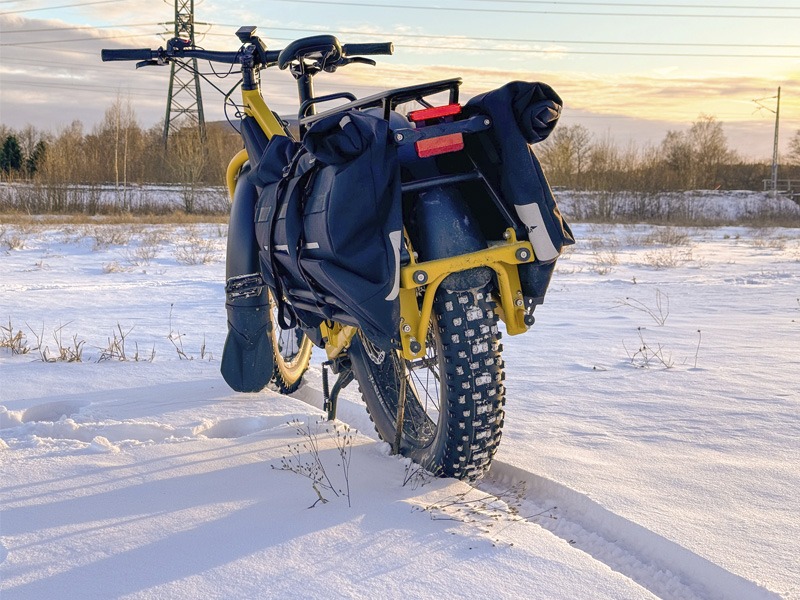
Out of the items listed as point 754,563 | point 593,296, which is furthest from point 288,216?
point 593,296

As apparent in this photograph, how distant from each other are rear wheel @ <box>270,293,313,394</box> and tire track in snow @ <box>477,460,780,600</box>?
150cm

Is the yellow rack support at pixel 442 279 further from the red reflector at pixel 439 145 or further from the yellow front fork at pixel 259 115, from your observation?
the yellow front fork at pixel 259 115

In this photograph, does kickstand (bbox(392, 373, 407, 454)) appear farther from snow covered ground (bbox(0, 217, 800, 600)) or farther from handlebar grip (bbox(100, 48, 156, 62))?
handlebar grip (bbox(100, 48, 156, 62))

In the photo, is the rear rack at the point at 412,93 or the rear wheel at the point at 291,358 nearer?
the rear rack at the point at 412,93

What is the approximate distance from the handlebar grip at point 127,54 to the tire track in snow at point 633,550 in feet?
8.33

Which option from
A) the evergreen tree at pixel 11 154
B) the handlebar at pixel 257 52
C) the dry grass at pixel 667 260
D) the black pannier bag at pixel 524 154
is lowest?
the dry grass at pixel 667 260

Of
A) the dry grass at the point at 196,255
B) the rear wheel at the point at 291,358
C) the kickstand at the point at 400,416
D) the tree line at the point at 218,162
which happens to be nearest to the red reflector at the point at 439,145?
the kickstand at the point at 400,416

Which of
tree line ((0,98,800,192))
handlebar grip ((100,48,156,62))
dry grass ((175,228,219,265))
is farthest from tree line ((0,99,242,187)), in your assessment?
handlebar grip ((100,48,156,62))

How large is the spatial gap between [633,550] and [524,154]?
103 cm

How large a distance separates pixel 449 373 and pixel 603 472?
2.21ft

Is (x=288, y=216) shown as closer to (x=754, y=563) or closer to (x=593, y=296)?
(x=754, y=563)

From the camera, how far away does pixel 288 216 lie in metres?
2.31

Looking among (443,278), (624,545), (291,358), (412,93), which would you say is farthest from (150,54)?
(624,545)

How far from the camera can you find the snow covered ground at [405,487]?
5.70 ft
